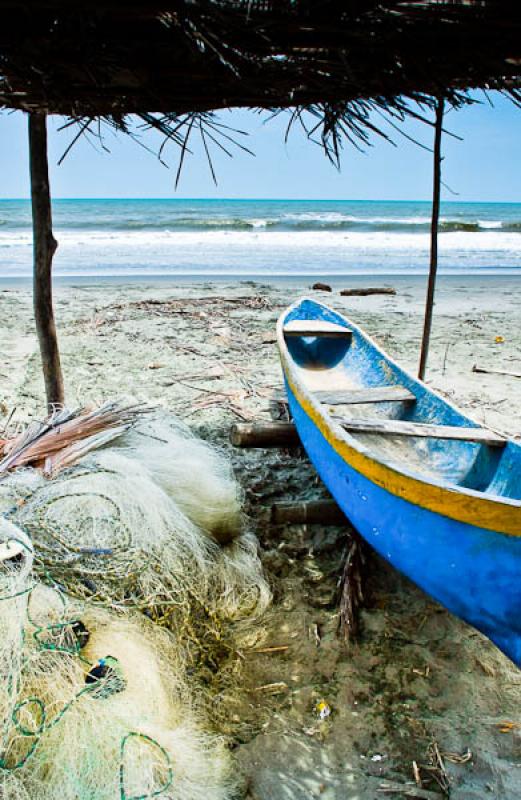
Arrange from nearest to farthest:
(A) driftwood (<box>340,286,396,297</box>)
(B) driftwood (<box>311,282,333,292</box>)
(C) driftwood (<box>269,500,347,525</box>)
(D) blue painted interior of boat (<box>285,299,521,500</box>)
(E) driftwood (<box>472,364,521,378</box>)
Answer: (D) blue painted interior of boat (<box>285,299,521,500</box>) → (C) driftwood (<box>269,500,347,525</box>) → (E) driftwood (<box>472,364,521,378</box>) → (A) driftwood (<box>340,286,396,297</box>) → (B) driftwood (<box>311,282,333,292</box>)

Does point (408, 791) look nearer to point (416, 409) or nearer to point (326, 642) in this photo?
point (326, 642)

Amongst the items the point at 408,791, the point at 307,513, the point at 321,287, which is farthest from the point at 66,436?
the point at 321,287

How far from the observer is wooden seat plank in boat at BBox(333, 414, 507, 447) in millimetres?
3163

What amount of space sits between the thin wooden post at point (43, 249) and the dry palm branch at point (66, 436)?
550 mm

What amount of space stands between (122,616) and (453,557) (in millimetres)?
1317

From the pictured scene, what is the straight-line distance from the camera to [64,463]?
3264 mm

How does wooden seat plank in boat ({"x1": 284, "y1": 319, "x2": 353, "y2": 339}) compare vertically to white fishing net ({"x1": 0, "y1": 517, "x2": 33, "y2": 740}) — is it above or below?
above

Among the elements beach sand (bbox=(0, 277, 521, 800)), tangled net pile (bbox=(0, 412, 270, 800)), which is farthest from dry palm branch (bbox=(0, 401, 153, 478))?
beach sand (bbox=(0, 277, 521, 800))

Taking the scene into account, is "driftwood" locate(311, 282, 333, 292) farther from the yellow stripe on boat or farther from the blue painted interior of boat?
the yellow stripe on boat

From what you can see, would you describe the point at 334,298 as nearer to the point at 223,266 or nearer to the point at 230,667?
the point at 223,266

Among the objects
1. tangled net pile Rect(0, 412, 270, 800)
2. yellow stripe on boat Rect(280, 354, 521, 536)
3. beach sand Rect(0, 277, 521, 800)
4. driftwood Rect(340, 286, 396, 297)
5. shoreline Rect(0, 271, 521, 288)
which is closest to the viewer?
tangled net pile Rect(0, 412, 270, 800)

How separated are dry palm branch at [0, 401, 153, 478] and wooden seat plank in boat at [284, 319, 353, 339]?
1862 mm

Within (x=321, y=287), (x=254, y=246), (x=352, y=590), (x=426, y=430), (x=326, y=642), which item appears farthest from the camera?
(x=254, y=246)

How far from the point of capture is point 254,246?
21719mm
